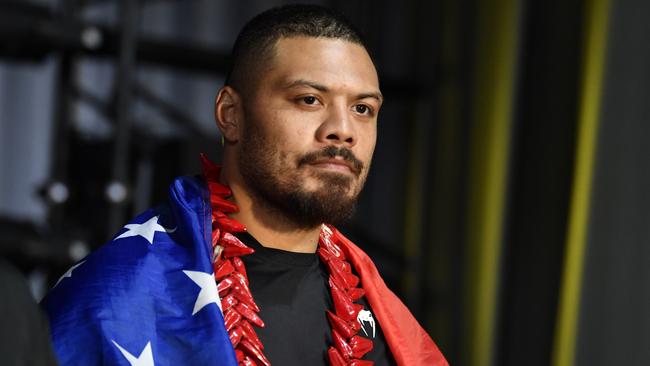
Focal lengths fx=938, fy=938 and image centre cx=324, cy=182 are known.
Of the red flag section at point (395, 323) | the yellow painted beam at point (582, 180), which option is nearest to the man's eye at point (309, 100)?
the red flag section at point (395, 323)

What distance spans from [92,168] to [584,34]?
1.66 m

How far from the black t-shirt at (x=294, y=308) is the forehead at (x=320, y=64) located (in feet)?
0.75

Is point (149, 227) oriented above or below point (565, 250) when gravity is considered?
above

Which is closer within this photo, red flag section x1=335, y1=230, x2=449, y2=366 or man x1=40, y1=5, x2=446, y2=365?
man x1=40, y1=5, x2=446, y2=365

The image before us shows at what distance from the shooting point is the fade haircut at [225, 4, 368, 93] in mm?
1272

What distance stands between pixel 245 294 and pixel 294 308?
0.07m

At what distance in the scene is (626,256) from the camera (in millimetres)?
2977

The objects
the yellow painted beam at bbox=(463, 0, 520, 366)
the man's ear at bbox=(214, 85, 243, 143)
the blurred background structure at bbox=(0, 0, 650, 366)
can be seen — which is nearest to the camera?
→ the man's ear at bbox=(214, 85, 243, 143)

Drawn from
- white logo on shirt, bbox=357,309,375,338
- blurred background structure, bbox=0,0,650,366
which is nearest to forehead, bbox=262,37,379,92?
white logo on shirt, bbox=357,309,375,338

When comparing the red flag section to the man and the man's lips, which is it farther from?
Answer: the man's lips

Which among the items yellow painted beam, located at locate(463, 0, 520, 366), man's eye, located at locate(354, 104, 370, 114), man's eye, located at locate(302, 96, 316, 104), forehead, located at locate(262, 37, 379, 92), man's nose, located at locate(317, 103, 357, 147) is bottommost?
yellow painted beam, located at locate(463, 0, 520, 366)

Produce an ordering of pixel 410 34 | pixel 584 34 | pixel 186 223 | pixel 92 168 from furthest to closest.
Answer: pixel 410 34, pixel 584 34, pixel 92 168, pixel 186 223

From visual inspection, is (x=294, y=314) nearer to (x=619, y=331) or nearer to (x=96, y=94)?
(x=619, y=331)

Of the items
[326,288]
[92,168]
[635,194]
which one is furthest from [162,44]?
[326,288]
